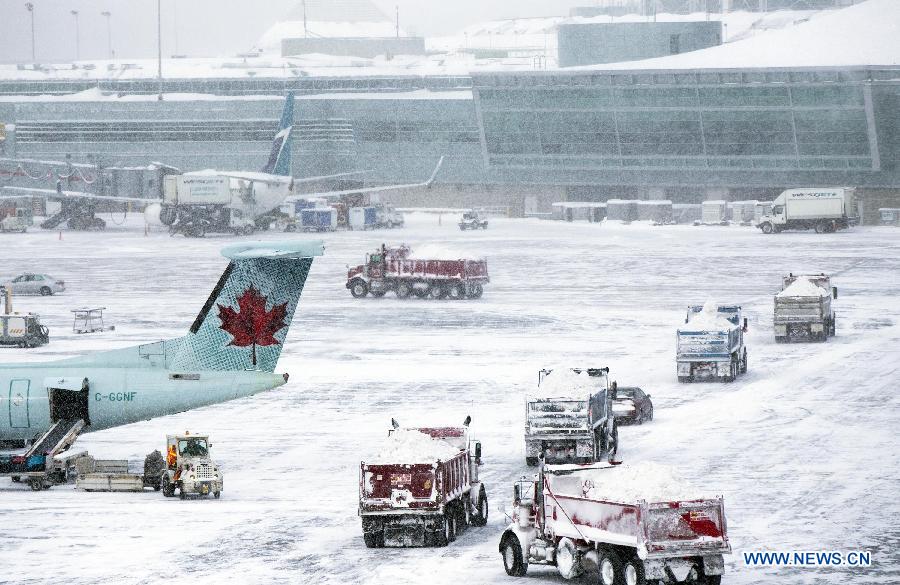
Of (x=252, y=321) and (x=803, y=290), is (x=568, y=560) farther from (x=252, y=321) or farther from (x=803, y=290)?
(x=803, y=290)

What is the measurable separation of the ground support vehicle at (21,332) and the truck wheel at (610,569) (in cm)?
4357

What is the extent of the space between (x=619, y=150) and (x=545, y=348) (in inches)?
4238

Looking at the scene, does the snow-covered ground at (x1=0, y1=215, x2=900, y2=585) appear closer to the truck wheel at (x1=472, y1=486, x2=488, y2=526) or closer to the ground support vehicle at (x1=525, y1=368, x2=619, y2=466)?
the truck wheel at (x1=472, y1=486, x2=488, y2=526)

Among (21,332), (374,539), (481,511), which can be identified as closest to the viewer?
(374,539)

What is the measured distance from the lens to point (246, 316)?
117 ft

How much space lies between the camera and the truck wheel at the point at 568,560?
84.3 ft

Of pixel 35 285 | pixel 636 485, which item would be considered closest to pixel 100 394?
pixel 636 485

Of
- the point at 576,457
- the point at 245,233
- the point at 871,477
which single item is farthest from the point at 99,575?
the point at 245,233

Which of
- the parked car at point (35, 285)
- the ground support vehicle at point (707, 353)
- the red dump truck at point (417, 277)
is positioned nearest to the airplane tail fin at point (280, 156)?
the parked car at point (35, 285)

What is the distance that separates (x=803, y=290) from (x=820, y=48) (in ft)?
347

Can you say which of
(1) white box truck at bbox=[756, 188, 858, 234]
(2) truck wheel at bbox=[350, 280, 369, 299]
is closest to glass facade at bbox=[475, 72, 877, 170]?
(1) white box truck at bbox=[756, 188, 858, 234]

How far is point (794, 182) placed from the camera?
157375mm

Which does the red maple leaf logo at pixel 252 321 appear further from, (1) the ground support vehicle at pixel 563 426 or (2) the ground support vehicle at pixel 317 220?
(2) the ground support vehicle at pixel 317 220

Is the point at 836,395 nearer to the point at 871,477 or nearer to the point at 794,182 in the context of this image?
the point at 871,477
